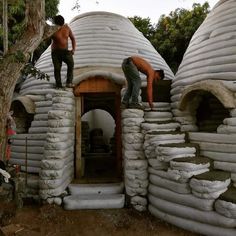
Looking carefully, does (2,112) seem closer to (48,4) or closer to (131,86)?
(131,86)

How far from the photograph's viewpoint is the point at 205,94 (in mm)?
7230

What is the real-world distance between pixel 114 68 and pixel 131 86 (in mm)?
1737

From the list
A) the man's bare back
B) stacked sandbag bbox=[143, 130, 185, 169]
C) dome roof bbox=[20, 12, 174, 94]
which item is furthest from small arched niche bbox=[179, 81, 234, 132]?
the man's bare back

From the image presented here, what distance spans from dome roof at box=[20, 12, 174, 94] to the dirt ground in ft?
10.9

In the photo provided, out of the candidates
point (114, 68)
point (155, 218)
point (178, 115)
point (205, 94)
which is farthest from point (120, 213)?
point (114, 68)

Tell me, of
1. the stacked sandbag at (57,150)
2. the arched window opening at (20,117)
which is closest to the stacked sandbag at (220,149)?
the stacked sandbag at (57,150)

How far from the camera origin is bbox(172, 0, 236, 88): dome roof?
21.0 feet

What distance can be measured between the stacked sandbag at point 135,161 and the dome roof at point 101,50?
149cm

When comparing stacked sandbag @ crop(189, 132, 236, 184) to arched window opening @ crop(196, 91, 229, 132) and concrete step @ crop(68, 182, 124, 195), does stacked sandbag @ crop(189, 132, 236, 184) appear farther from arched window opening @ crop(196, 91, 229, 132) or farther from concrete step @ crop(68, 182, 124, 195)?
concrete step @ crop(68, 182, 124, 195)

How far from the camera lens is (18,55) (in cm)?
474

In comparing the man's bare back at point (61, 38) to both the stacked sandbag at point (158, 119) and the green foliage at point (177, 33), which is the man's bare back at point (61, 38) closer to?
the stacked sandbag at point (158, 119)

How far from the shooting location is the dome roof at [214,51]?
21.0 feet

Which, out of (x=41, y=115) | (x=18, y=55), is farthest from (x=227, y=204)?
(x=41, y=115)

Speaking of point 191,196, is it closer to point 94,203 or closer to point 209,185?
point 209,185
